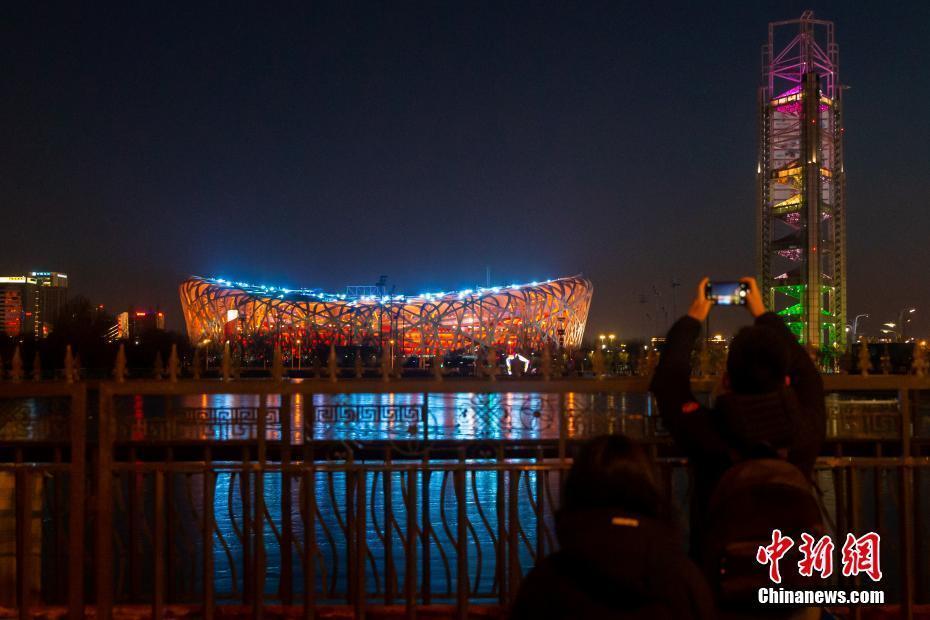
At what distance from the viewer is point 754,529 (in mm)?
2164

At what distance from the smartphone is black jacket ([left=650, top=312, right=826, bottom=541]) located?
116 mm

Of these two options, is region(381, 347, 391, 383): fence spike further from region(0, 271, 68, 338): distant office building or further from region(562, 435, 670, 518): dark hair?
region(0, 271, 68, 338): distant office building

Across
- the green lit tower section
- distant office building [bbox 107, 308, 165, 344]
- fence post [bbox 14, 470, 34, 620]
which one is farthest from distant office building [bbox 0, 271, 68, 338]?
fence post [bbox 14, 470, 34, 620]

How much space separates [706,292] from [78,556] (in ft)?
10.3

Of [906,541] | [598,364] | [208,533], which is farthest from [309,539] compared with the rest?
[906,541]

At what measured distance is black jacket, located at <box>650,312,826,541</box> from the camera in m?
2.33

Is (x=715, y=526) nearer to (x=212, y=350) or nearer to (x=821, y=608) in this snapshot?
(x=821, y=608)

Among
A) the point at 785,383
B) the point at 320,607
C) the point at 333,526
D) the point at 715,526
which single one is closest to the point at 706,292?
the point at 785,383

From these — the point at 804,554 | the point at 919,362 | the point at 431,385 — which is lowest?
the point at 804,554

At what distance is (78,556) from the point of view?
3809 mm

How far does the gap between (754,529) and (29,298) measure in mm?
112596

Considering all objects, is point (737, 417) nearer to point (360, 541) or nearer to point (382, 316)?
point (360, 541)

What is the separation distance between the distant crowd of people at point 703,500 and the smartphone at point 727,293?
0.08 ft

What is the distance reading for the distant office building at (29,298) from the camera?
9456 centimetres
